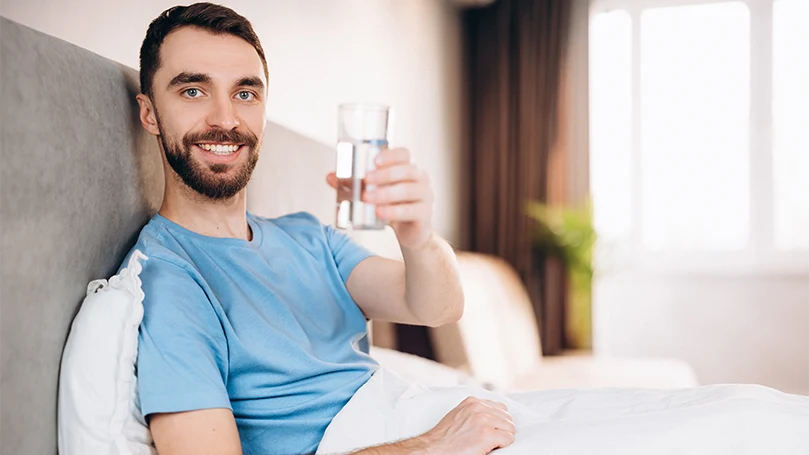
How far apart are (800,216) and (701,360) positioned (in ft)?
3.36

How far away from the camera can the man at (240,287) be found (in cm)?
112

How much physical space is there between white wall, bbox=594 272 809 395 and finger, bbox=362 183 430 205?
3978 millimetres

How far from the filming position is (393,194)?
1.05 m

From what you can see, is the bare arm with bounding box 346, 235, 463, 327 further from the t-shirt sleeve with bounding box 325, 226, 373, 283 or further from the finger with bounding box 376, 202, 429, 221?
the finger with bounding box 376, 202, 429, 221

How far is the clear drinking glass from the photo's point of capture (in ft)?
3.44

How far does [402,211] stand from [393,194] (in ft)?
0.12

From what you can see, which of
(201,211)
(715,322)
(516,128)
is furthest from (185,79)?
(715,322)

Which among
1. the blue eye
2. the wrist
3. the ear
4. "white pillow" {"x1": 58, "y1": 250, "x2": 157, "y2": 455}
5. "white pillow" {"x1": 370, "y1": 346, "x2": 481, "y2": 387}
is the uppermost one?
the blue eye

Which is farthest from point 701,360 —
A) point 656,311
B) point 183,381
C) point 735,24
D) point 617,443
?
point 183,381

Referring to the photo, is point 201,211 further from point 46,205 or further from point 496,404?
point 496,404

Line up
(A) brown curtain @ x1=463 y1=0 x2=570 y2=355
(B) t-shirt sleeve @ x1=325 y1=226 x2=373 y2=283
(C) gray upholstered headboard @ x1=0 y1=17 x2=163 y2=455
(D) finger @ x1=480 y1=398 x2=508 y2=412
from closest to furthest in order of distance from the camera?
(C) gray upholstered headboard @ x1=0 y1=17 x2=163 y2=455, (D) finger @ x1=480 y1=398 x2=508 y2=412, (B) t-shirt sleeve @ x1=325 y1=226 x2=373 y2=283, (A) brown curtain @ x1=463 y1=0 x2=570 y2=355

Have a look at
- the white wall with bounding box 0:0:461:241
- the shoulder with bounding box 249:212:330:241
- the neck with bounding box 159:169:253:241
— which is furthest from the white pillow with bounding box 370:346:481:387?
the neck with bounding box 159:169:253:241

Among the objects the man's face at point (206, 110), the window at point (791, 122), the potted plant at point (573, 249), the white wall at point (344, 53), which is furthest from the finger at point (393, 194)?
the window at point (791, 122)

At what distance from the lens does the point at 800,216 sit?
14.9ft
